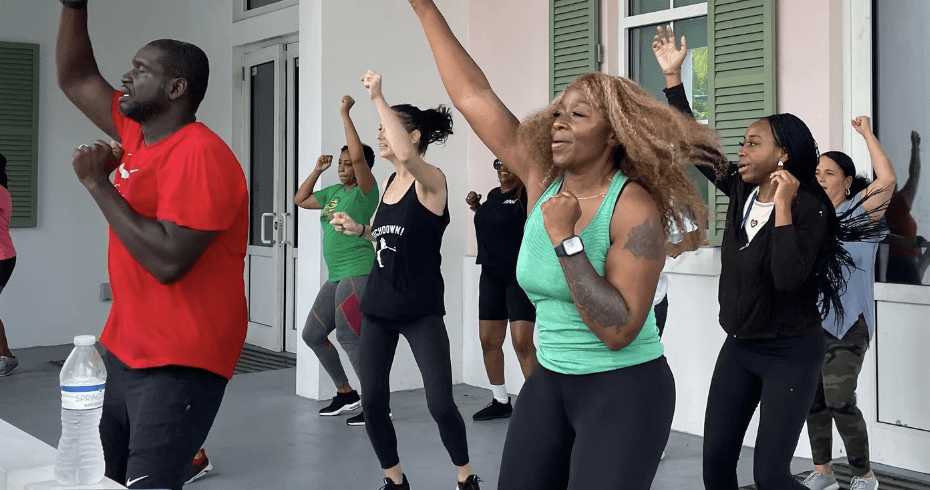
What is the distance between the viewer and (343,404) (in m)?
5.82

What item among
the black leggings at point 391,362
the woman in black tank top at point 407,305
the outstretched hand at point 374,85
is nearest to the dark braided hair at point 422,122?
the woman in black tank top at point 407,305

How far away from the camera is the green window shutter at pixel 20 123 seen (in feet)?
26.7

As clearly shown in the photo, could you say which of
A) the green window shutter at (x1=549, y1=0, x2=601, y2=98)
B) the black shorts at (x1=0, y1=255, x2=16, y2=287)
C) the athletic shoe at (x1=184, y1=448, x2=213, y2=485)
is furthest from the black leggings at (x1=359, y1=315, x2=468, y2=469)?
the black shorts at (x1=0, y1=255, x2=16, y2=287)

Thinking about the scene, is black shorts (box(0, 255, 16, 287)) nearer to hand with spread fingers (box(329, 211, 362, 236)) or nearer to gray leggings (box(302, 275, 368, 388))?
gray leggings (box(302, 275, 368, 388))

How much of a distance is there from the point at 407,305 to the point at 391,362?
23cm

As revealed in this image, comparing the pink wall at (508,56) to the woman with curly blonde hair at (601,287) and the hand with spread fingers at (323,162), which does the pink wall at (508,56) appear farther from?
the woman with curly blonde hair at (601,287)

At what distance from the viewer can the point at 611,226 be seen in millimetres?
2057

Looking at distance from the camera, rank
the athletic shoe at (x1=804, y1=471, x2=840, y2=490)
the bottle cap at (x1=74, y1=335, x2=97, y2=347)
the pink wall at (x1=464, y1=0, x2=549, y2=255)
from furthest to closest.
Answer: the pink wall at (x1=464, y1=0, x2=549, y2=255)
the athletic shoe at (x1=804, y1=471, x2=840, y2=490)
the bottle cap at (x1=74, y1=335, x2=97, y2=347)

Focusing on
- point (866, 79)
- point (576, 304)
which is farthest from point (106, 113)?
point (866, 79)

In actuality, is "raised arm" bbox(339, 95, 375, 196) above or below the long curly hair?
above

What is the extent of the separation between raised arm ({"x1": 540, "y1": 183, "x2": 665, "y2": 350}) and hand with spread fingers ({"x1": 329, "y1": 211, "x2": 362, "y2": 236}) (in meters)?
2.12

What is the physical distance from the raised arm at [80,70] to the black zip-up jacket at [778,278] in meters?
1.75

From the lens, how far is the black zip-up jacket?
9.95ft

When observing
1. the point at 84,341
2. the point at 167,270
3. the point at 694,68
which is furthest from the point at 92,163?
the point at 694,68
